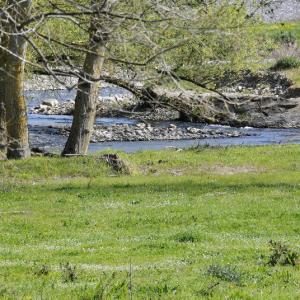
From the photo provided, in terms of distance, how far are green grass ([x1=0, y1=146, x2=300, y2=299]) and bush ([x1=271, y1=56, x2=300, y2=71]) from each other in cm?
3146

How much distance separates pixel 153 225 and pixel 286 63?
43934 mm

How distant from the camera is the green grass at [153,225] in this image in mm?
7891

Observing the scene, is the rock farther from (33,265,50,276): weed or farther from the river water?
(33,265,50,276): weed

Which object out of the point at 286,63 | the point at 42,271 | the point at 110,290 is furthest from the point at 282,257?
the point at 286,63

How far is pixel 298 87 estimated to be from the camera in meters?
47.1

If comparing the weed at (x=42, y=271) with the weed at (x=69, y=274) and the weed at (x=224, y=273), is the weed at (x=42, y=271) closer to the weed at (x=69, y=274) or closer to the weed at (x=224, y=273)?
the weed at (x=69, y=274)

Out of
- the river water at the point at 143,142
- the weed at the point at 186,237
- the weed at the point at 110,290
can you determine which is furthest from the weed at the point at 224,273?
the river water at the point at 143,142

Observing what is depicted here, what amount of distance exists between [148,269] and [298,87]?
129ft

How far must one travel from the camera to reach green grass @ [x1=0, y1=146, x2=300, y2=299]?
25.9ft

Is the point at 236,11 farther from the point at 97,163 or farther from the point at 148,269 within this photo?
the point at 148,269

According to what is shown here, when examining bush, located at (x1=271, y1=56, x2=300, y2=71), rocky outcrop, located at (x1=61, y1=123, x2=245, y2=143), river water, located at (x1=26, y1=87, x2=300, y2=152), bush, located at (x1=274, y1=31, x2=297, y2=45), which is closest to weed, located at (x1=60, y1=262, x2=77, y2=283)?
river water, located at (x1=26, y1=87, x2=300, y2=152)

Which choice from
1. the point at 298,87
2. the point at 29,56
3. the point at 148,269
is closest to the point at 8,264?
the point at 148,269

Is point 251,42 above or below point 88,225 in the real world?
above

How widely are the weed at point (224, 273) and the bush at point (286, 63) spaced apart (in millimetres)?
48491
